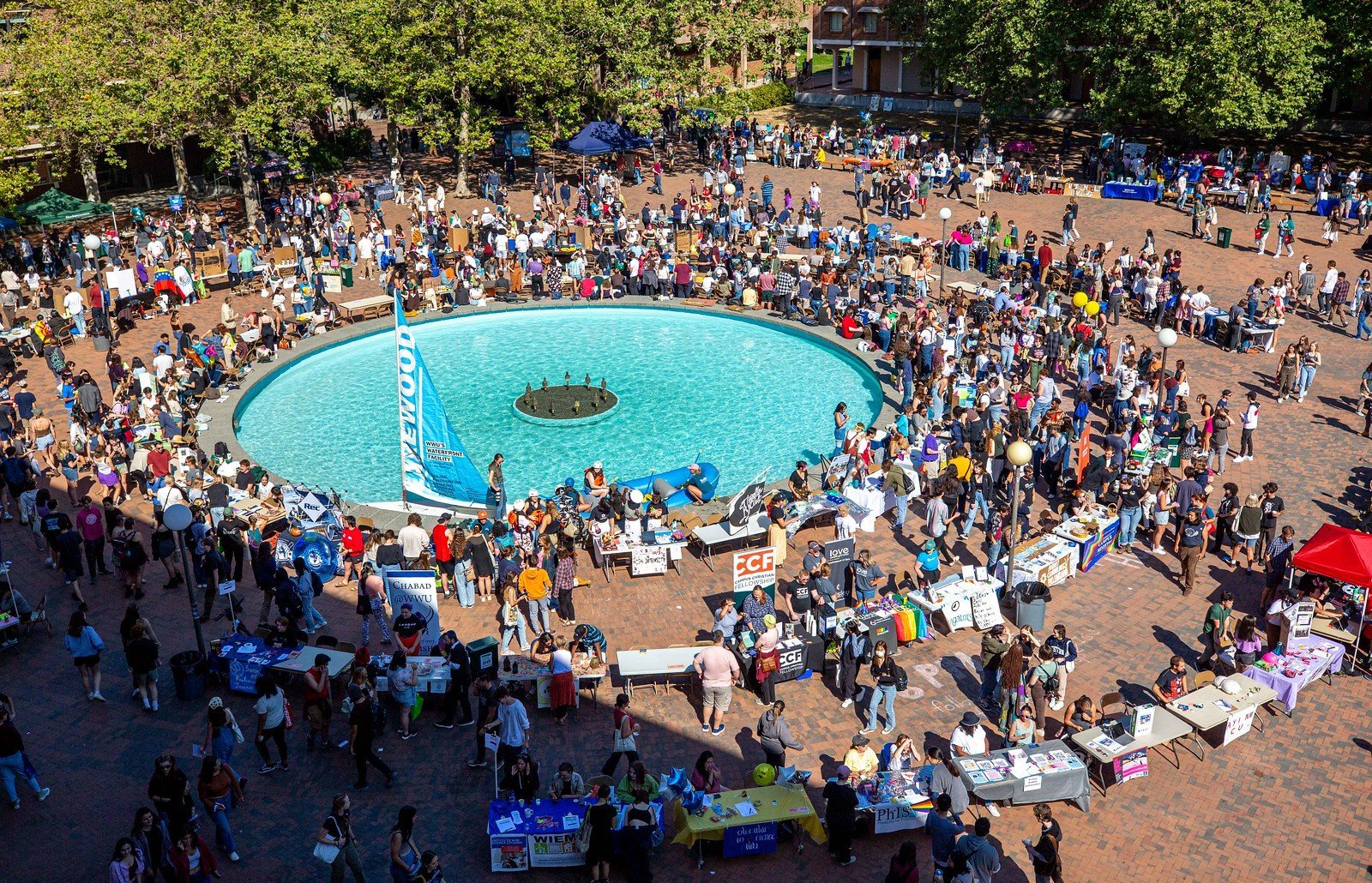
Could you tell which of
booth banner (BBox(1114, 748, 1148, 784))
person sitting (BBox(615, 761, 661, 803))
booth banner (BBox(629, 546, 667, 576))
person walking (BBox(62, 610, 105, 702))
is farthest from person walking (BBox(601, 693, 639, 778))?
person walking (BBox(62, 610, 105, 702))

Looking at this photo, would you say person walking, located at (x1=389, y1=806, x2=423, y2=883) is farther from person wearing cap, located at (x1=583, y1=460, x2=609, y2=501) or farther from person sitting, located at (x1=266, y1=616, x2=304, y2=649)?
person wearing cap, located at (x1=583, y1=460, x2=609, y2=501)

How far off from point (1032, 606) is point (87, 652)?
13.4m

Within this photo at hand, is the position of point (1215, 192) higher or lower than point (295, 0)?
lower

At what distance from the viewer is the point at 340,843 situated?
39.7 feet

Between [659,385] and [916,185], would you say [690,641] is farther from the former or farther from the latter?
[916,185]

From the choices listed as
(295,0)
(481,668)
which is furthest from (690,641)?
(295,0)

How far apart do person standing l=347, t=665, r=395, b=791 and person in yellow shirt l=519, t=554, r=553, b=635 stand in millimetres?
3021

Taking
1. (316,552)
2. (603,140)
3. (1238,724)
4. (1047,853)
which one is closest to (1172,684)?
(1238,724)

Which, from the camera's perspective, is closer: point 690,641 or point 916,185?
point 690,641

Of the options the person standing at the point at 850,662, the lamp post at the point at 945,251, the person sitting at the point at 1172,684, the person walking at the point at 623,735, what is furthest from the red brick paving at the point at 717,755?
the lamp post at the point at 945,251

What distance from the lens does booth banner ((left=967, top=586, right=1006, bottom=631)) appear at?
57.1 ft

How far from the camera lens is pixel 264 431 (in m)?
26.2

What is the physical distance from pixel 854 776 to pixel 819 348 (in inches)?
717

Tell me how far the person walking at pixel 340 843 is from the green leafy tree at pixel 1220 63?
127 feet
